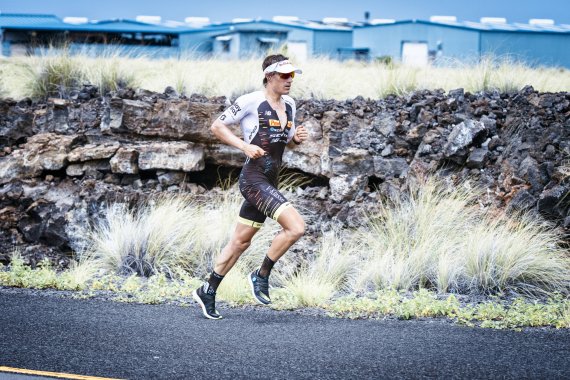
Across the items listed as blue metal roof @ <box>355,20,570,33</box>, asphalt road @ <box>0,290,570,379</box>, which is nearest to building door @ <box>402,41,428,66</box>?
blue metal roof @ <box>355,20,570,33</box>

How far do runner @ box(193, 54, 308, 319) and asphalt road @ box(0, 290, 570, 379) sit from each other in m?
0.43

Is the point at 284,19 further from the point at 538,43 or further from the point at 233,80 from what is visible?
the point at 233,80

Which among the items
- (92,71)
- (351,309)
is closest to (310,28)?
(92,71)

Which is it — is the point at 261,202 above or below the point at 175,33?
below

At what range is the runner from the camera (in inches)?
282

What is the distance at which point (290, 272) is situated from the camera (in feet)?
31.7

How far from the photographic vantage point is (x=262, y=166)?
23.9 ft

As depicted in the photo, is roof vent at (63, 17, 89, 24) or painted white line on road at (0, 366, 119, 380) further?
roof vent at (63, 17, 89, 24)

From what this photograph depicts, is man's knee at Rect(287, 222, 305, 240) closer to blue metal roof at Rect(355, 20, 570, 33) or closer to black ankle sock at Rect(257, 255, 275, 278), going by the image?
black ankle sock at Rect(257, 255, 275, 278)

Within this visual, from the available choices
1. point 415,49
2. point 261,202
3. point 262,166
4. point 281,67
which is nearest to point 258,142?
point 262,166

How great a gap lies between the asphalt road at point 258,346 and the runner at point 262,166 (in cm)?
43

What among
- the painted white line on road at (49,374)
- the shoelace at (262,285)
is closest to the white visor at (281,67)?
the shoelace at (262,285)

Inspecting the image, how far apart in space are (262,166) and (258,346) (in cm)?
167

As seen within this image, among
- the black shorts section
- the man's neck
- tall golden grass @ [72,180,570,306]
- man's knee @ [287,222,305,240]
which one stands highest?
the man's neck
